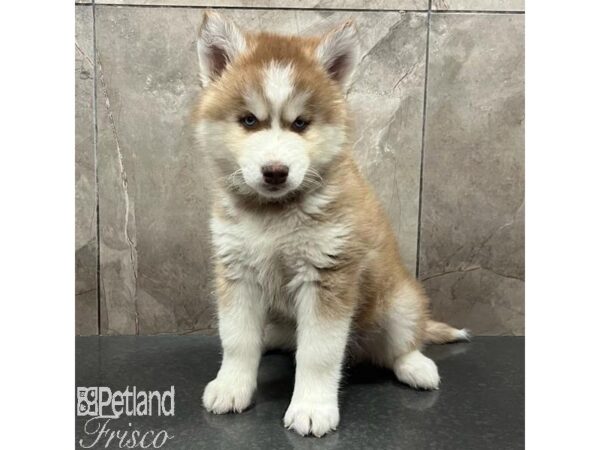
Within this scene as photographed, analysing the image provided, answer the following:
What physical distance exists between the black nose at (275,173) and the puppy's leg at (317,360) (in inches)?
12.0

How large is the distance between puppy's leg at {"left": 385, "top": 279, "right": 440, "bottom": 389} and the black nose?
2.04 ft

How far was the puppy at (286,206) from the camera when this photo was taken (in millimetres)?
1481

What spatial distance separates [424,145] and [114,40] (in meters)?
1.26

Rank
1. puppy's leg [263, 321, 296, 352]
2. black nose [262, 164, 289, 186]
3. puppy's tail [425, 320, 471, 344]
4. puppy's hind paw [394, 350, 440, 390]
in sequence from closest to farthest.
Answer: black nose [262, 164, 289, 186]
puppy's hind paw [394, 350, 440, 390]
puppy's leg [263, 321, 296, 352]
puppy's tail [425, 320, 471, 344]

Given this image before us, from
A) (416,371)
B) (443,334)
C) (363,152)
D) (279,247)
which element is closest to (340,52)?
(279,247)

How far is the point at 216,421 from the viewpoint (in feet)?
5.13

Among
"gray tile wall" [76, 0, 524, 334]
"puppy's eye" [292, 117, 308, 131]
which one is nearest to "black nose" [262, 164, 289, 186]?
"puppy's eye" [292, 117, 308, 131]

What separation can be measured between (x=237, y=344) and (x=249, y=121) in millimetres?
610

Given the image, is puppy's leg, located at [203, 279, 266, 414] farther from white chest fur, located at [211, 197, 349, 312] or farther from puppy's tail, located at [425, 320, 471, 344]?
puppy's tail, located at [425, 320, 471, 344]

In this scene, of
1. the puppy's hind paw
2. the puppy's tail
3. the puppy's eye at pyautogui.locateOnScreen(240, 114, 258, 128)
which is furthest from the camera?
the puppy's tail

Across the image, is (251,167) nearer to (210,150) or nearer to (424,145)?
(210,150)

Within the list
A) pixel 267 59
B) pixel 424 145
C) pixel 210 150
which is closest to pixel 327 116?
pixel 267 59

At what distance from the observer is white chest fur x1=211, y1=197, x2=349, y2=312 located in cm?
154

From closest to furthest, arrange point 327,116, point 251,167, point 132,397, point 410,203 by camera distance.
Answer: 1. point 251,167
2. point 327,116
3. point 132,397
4. point 410,203
